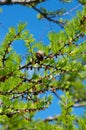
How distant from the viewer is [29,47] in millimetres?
3432

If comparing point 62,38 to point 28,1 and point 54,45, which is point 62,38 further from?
point 28,1

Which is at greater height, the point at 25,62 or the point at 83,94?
the point at 25,62

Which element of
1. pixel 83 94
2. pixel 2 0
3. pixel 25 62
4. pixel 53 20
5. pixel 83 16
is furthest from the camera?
pixel 83 94

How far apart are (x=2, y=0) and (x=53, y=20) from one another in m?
1.05

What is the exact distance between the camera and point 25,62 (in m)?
3.49

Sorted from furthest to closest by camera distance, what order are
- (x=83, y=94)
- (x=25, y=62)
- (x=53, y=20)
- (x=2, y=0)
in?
(x=83, y=94) → (x=53, y=20) → (x=2, y=0) → (x=25, y=62)

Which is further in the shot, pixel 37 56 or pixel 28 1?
pixel 28 1

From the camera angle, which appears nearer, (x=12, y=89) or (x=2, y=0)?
(x=12, y=89)

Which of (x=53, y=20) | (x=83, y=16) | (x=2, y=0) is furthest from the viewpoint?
(x=53, y=20)

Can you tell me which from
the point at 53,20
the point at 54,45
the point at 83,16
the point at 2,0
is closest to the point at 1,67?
the point at 54,45

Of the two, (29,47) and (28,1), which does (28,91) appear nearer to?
(29,47)

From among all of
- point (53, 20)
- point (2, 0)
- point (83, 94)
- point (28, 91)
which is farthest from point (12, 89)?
point (83, 94)

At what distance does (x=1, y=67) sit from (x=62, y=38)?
0.58m

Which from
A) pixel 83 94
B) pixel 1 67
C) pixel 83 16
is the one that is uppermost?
pixel 83 16
